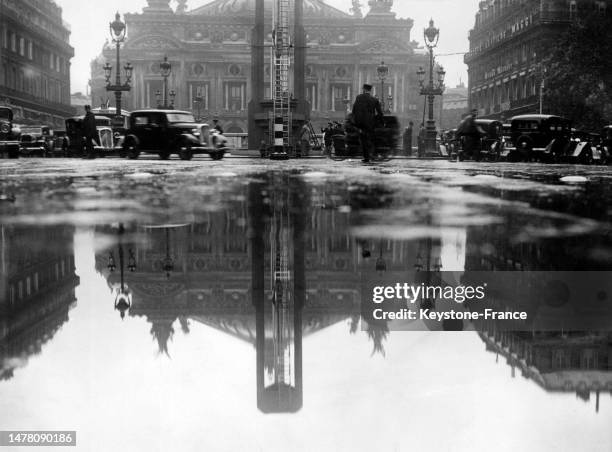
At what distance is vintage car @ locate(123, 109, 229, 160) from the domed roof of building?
81.9m

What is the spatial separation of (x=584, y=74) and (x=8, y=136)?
84.5 feet

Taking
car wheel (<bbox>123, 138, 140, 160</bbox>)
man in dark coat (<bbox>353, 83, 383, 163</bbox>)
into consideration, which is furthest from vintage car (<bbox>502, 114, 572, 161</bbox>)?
car wheel (<bbox>123, 138, 140, 160</bbox>)

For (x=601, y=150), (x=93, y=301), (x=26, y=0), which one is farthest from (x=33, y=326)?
(x=26, y=0)

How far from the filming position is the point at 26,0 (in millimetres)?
63062

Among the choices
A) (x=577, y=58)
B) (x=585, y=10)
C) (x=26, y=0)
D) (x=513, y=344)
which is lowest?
(x=513, y=344)

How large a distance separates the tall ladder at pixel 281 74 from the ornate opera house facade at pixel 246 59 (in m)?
68.7

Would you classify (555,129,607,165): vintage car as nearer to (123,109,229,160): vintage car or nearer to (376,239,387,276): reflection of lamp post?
(123,109,229,160): vintage car

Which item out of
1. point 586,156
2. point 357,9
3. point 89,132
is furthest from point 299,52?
point 357,9

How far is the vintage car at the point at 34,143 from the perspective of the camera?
35.3 metres

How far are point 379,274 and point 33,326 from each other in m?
1.65

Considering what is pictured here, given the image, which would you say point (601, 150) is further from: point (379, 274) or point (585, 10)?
point (379, 274)

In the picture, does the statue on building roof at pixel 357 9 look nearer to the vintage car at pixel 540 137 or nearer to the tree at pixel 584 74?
the tree at pixel 584 74

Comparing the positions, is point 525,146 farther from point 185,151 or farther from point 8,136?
point 8,136

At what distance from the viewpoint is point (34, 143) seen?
35.6m
